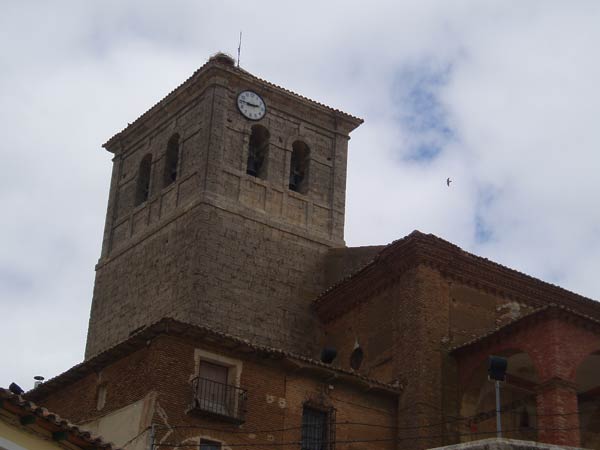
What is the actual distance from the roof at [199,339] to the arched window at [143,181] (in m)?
8.94

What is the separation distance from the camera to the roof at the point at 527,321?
25.3 m

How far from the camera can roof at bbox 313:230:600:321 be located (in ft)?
92.1

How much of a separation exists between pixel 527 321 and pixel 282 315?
752cm

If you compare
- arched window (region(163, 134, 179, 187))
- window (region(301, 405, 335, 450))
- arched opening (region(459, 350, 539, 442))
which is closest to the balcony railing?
window (region(301, 405, 335, 450))

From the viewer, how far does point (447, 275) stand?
93.0 feet

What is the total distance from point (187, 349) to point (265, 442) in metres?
2.40

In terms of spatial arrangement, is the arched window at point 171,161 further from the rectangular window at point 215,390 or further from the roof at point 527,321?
the roof at point 527,321

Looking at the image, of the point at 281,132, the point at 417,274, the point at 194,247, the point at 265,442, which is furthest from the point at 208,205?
the point at 265,442

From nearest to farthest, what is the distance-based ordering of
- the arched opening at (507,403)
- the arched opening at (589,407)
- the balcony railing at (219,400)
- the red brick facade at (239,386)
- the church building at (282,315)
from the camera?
the red brick facade at (239,386), the balcony railing at (219,400), the church building at (282,315), the arched opening at (507,403), the arched opening at (589,407)

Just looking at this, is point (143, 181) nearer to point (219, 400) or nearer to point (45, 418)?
point (219, 400)

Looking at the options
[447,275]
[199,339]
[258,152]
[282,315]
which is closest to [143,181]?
[258,152]

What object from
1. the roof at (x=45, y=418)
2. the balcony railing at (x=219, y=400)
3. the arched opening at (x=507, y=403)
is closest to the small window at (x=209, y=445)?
the balcony railing at (x=219, y=400)

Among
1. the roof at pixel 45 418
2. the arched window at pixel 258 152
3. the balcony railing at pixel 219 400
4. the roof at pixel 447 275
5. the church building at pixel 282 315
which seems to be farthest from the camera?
the arched window at pixel 258 152

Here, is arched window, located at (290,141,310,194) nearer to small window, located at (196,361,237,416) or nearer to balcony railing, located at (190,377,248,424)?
small window, located at (196,361,237,416)
